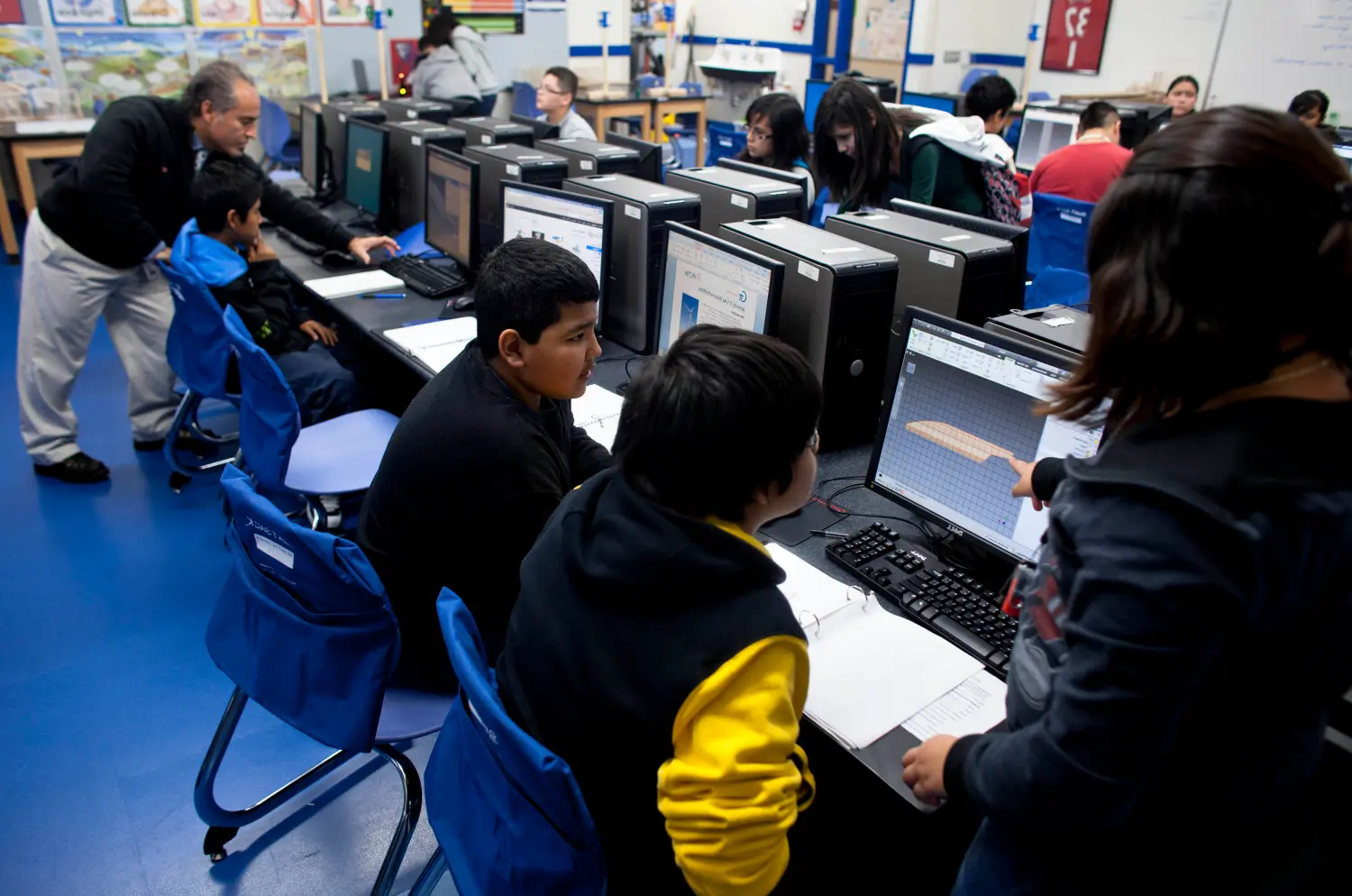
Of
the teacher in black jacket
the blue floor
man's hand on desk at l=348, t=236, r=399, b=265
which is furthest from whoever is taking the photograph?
man's hand on desk at l=348, t=236, r=399, b=265

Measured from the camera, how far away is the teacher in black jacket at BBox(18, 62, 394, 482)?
118 inches

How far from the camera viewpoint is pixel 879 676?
1341mm

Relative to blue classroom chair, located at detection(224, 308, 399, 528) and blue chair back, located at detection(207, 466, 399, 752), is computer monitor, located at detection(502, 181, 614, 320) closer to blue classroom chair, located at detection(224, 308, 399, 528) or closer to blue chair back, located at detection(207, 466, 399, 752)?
blue classroom chair, located at detection(224, 308, 399, 528)

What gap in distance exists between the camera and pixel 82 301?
314 centimetres

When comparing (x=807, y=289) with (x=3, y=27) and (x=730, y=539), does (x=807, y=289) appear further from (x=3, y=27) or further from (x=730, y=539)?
(x=3, y=27)

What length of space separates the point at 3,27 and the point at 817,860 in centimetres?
669

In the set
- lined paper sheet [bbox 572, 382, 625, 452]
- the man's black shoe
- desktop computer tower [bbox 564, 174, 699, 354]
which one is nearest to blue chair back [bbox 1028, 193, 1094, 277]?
desktop computer tower [bbox 564, 174, 699, 354]

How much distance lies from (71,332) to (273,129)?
346 cm

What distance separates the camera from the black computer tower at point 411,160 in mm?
3740

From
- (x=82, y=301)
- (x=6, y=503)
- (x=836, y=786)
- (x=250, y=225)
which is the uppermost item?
(x=250, y=225)

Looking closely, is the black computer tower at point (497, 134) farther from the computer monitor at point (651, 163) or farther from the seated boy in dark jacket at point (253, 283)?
the seated boy in dark jacket at point (253, 283)

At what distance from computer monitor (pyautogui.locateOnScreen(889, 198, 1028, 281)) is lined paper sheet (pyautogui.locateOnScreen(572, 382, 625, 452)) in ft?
3.07

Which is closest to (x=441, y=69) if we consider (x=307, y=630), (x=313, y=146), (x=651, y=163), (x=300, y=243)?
(x=313, y=146)

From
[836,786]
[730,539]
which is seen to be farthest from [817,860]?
[730,539]
